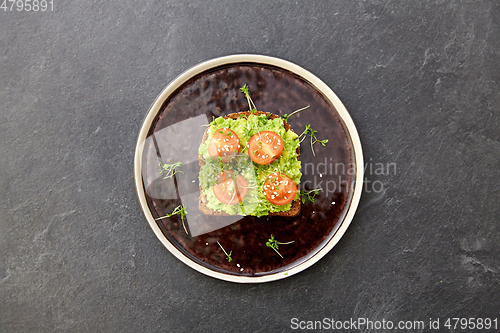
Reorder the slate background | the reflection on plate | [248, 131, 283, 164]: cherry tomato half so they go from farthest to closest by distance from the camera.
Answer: the slate background, the reflection on plate, [248, 131, 283, 164]: cherry tomato half

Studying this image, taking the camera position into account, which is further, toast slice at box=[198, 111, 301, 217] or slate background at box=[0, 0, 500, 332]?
slate background at box=[0, 0, 500, 332]

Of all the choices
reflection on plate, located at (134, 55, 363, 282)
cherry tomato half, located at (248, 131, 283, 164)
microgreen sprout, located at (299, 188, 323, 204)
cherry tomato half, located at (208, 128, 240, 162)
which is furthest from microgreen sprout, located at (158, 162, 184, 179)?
microgreen sprout, located at (299, 188, 323, 204)

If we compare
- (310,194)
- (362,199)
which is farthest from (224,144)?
(362,199)

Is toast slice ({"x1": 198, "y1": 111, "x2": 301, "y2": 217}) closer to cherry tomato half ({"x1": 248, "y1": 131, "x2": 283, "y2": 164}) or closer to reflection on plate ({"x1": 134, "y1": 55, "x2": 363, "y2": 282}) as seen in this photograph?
reflection on plate ({"x1": 134, "y1": 55, "x2": 363, "y2": 282})

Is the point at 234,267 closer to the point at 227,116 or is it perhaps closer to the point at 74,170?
the point at 227,116

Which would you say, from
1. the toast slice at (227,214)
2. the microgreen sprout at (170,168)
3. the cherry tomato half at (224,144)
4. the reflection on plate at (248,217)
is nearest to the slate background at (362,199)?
the reflection on plate at (248,217)

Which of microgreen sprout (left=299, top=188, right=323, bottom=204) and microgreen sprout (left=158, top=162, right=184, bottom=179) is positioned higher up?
microgreen sprout (left=158, top=162, right=184, bottom=179)
